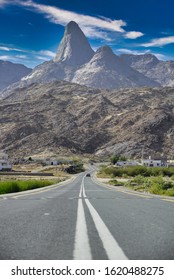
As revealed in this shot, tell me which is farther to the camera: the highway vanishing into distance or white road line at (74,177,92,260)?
the highway vanishing into distance

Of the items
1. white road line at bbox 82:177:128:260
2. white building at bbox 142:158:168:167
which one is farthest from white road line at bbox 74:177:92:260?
white building at bbox 142:158:168:167

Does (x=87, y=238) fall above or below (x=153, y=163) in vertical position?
below

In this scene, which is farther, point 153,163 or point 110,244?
point 153,163

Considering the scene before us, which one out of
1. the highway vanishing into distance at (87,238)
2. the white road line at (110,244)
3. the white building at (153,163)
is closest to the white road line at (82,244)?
the highway vanishing into distance at (87,238)

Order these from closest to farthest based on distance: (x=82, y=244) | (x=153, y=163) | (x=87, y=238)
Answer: (x=82, y=244) < (x=87, y=238) < (x=153, y=163)

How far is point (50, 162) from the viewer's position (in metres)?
176

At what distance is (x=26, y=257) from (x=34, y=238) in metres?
1.55

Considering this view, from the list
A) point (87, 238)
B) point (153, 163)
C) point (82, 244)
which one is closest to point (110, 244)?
point (82, 244)

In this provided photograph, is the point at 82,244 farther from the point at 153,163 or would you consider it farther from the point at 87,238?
the point at 153,163

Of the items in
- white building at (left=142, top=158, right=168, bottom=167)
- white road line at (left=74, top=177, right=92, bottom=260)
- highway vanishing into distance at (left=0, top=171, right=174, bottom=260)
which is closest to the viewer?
white road line at (left=74, top=177, right=92, bottom=260)

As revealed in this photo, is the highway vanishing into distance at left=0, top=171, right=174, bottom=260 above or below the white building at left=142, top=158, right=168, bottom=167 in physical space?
below

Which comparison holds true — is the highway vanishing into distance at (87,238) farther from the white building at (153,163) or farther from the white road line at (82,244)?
the white building at (153,163)

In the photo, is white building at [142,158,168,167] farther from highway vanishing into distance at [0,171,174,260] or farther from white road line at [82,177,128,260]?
white road line at [82,177,128,260]

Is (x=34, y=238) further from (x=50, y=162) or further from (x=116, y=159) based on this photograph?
(x=116, y=159)
